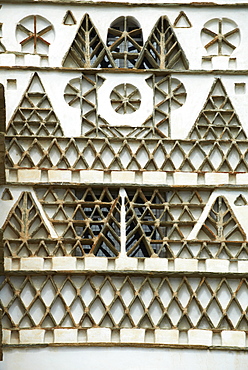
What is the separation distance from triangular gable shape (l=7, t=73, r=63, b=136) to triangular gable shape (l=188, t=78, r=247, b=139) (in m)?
1.53

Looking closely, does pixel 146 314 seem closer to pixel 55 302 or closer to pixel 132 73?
pixel 55 302

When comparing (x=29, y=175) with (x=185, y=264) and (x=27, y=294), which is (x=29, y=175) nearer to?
(x=27, y=294)

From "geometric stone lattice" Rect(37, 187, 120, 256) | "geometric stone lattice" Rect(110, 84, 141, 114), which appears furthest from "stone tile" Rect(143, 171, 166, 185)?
"geometric stone lattice" Rect(110, 84, 141, 114)

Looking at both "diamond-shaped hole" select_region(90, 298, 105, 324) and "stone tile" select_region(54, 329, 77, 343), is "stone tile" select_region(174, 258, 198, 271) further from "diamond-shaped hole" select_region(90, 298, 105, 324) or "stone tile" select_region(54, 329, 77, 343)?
"stone tile" select_region(54, 329, 77, 343)

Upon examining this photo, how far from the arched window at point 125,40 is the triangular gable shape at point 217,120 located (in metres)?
1.00

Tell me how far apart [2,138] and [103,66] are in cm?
196

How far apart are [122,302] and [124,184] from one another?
1289mm

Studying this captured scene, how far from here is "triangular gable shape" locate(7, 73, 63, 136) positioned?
52.0 ft

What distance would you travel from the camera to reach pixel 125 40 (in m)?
16.2

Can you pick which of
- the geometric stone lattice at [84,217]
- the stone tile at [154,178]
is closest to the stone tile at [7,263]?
the geometric stone lattice at [84,217]

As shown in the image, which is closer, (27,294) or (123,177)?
(27,294)

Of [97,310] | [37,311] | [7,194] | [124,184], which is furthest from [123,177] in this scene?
[37,311]

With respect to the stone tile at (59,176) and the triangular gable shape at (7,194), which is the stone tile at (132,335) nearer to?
the stone tile at (59,176)

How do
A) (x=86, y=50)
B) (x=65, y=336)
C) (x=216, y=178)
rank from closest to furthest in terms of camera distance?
(x=65, y=336) < (x=216, y=178) < (x=86, y=50)
